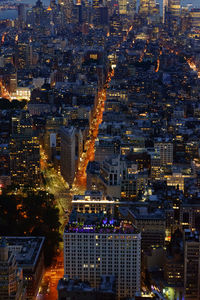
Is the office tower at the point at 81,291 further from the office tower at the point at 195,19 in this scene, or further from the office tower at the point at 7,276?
the office tower at the point at 195,19

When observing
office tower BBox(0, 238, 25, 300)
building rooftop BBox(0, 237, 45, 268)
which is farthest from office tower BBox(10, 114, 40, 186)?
office tower BBox(0, 238, 25, 300)

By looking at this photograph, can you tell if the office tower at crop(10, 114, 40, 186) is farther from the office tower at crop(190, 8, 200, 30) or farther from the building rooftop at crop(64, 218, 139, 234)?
the office tower at crop(190, 8, 200, 30)

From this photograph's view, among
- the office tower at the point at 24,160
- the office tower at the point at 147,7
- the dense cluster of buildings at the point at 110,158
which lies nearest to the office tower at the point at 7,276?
the dense cluster of buildings at the point at 110,158

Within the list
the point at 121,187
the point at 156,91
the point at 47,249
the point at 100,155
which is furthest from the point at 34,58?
the point at 47,249

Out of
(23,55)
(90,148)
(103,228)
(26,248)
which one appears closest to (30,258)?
(26,248)

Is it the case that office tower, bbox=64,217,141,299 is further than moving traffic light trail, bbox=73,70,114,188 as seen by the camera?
No

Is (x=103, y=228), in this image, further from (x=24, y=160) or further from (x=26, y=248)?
(x=24, y=160)
